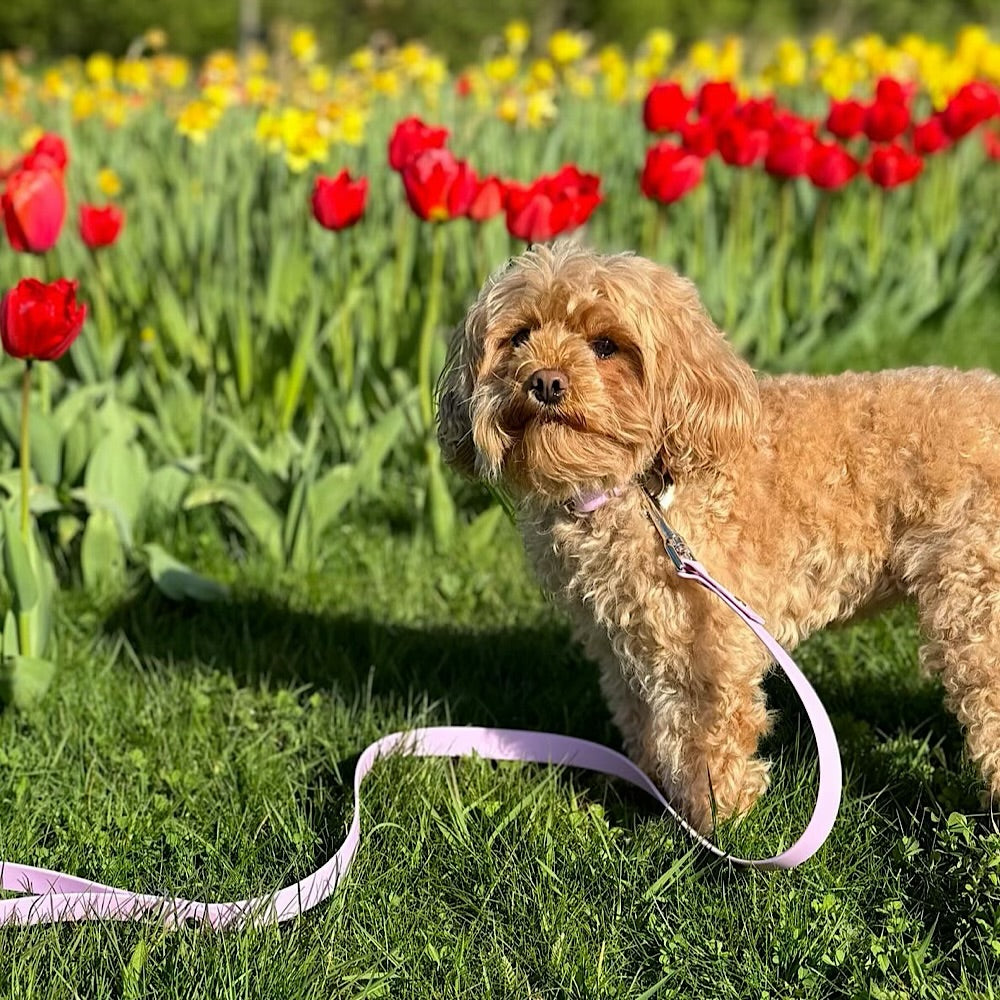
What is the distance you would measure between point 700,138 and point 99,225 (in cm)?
231

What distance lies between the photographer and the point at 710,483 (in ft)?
8.92

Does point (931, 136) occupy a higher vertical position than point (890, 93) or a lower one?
lower

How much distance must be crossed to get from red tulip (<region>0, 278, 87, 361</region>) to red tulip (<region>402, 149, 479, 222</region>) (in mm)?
1274

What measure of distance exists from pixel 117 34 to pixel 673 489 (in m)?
17.1

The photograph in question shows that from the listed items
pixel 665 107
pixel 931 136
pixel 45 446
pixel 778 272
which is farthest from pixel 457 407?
pixel 931 136

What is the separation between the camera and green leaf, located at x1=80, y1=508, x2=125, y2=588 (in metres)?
3.84

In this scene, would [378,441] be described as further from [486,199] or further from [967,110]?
[967,110]

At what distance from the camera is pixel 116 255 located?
5305mm

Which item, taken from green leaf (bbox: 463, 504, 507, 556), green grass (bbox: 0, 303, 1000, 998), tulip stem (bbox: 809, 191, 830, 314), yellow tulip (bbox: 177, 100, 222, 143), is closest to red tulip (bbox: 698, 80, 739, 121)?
tulip stem (bbox: 809, 191, 830, 314)

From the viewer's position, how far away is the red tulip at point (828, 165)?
5.05 metres

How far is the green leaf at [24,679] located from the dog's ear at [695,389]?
180cm

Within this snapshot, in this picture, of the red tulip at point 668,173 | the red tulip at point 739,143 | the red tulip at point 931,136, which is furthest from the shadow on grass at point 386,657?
the red tulip at point 931,136

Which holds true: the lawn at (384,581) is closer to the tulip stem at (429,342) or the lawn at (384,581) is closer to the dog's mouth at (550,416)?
the tulip stem at (429,342)

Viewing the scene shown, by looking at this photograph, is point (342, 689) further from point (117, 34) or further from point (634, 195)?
point (117, 34)
